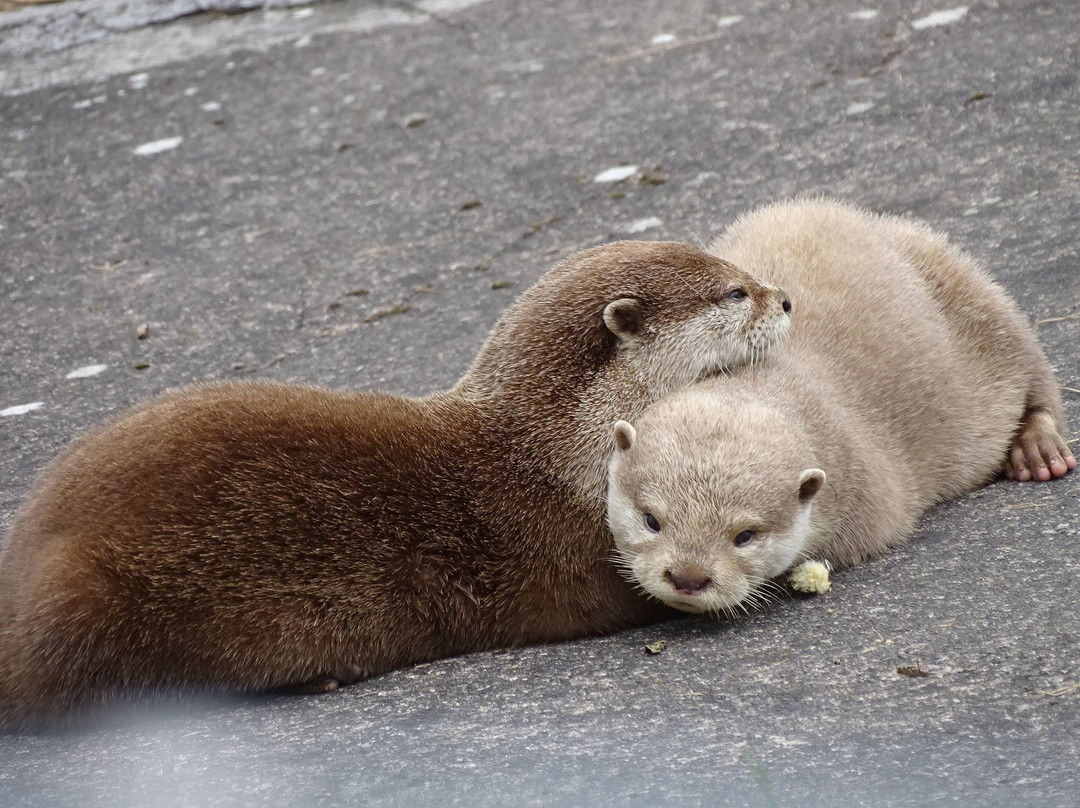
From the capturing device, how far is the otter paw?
4.01m

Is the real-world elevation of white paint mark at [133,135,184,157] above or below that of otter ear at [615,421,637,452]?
below

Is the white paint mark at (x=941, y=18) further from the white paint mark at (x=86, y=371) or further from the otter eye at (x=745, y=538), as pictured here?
the otter eye at (x=745, y=538)

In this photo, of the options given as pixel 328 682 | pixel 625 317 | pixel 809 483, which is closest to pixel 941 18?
pixel 625 317

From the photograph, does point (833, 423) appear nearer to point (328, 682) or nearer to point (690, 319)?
point (690, 319)

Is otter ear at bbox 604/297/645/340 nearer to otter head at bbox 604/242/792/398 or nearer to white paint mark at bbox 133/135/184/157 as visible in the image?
otter head at bbox 604/242/792/398

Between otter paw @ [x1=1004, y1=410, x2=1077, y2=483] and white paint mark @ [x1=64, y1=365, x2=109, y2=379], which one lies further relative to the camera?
white paint mark @ [x1=64, y1=365, x2=109, y2=379]

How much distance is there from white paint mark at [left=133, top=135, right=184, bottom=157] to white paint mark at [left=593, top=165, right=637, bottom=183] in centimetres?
313

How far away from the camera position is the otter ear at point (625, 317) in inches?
146

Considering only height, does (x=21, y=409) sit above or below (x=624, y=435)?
below

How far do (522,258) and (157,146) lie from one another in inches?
129

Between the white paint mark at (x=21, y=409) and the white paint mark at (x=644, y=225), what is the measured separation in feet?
10.2

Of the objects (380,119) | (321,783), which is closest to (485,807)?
(321,783)

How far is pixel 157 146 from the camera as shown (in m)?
8.33

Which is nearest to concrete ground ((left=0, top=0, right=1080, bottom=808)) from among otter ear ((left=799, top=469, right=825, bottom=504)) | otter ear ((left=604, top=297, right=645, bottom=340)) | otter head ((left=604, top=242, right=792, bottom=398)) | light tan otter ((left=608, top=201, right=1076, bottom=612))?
light tan otter ((left=608, top=201, right=1076, bottom=612))
